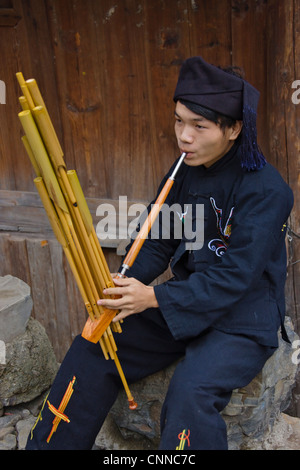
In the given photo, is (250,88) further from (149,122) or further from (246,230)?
(149,122)

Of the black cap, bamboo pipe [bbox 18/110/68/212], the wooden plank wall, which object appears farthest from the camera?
the wooden plank wall

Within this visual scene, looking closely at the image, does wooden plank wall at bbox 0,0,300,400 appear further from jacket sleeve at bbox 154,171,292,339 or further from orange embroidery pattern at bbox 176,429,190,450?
orange embroidery pattern at bbox 176,429,190,450

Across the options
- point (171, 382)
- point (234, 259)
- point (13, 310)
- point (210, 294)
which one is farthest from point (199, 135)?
point (13, 310)

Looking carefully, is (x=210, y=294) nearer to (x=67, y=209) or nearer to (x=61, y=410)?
(x=67, y=209)

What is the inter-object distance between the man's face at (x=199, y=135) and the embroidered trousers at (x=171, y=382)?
68cm

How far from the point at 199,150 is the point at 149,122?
0.98 metres

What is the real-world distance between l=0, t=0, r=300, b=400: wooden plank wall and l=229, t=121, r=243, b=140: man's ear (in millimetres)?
659

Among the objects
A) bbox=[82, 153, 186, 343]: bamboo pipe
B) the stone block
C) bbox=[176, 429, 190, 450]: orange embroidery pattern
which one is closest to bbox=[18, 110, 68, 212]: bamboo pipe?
bbox=[82, 153, 186, 343]: bamboo pipe

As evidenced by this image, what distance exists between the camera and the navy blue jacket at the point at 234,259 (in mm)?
2004

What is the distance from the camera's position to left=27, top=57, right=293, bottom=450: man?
1984 mm

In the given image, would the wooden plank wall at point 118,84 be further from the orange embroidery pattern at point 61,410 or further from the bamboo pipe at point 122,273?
the orange embroidery pattern at point 61,410

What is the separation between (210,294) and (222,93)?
0.74m
